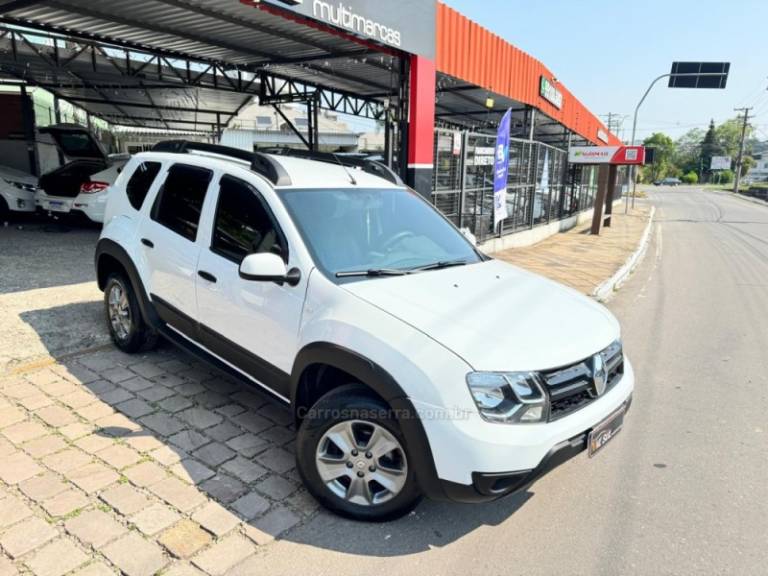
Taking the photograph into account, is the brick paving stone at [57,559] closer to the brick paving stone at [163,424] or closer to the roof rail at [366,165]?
the brick paving stone at [163,424]

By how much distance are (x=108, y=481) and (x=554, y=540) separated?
250 centimetres

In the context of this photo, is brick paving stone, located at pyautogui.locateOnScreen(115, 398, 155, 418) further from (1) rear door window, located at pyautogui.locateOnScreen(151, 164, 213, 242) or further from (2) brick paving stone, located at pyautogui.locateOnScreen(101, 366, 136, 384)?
(1) rear door window, located at pyautogui.locateOnScreen(151, 164, 213, 242)

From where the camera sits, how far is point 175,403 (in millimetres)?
3986

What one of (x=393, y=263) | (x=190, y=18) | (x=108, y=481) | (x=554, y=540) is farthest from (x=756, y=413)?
(x=190, y=18)

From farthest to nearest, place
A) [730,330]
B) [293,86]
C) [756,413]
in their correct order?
[293,86] < [730,330] < [756,413]

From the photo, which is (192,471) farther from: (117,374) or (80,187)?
(80,187)

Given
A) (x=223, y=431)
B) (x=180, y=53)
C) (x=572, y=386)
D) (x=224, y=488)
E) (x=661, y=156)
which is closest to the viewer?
(x=572, y=386)

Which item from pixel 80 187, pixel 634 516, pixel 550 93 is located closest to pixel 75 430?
pixel 634 516

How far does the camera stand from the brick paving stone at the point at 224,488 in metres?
2.96

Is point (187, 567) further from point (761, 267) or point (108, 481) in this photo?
point (761, 267)

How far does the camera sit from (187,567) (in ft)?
8.05

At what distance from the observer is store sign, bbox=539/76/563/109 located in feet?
49.2

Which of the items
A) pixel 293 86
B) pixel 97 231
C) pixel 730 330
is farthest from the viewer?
pixel 293 86

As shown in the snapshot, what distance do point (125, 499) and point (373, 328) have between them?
169 centimetres
